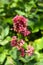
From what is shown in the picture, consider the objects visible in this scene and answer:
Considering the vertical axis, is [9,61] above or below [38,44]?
below

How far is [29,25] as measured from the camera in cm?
236

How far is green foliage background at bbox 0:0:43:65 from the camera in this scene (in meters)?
2.00

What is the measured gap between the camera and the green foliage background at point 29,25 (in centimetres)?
200

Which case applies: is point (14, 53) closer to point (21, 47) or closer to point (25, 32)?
point (21, 47)

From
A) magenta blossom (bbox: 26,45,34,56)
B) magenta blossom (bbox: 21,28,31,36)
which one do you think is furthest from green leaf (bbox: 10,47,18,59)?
magenta blossom (bbox: 21,28,31,36)

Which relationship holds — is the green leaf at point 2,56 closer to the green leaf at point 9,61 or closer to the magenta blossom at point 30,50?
the green leaf at point 9,61

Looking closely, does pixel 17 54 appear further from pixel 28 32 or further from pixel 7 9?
pixel 7 9

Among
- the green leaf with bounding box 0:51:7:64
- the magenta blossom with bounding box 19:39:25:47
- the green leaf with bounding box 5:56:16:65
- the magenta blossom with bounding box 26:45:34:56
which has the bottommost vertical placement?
the green leaf with bounding box 5:56:16:65

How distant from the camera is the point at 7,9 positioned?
257 centimetres

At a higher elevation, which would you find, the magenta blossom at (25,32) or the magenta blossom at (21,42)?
the magenta blossom at (25,32)

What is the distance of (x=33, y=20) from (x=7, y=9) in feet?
0.99

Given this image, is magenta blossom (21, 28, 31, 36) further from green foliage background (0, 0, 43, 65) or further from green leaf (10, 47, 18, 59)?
green leaf (10, 47, 18, 59)

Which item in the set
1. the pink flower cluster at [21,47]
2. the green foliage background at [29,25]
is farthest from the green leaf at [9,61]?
the pink flower cluster at [21,47]

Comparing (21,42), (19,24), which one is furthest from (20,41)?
(19,24)
